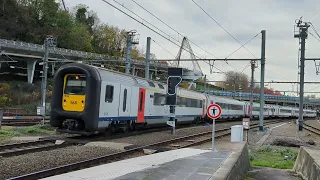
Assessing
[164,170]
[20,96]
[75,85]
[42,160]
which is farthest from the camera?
[20,96]

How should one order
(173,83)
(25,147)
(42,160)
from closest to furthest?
(42,160)
(25,147)
(173,83)

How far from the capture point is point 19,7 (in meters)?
68.4

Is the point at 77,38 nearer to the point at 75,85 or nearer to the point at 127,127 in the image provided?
the point at 127,127

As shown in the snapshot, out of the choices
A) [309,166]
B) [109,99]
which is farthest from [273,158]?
[109,99]

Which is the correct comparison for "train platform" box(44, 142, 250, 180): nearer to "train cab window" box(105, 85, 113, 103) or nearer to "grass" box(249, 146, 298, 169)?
"grass" box(249, 146, 298, 169)

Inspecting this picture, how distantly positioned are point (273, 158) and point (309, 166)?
6.22 meters

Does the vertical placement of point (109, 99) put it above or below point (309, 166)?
above

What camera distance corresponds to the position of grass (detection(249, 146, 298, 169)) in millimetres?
14327

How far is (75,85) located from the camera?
17.9m

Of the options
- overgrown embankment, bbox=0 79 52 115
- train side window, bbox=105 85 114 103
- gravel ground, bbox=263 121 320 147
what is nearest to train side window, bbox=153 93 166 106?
train side window, bbox=105 85 114 103

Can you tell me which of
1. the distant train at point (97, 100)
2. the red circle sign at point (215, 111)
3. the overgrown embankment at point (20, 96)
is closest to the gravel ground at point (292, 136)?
the distant train at point (97, 100)

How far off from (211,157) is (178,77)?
35.3ft

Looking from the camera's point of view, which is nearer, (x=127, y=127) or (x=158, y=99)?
(x=127, y=127)

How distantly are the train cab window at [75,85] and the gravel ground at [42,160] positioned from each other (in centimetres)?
410
